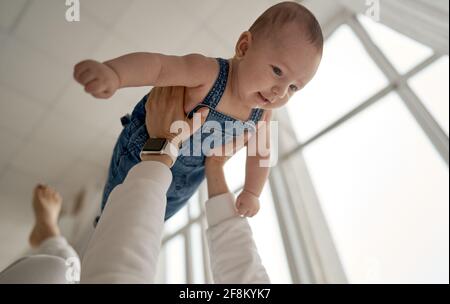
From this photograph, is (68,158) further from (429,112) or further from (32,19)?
(429,112)

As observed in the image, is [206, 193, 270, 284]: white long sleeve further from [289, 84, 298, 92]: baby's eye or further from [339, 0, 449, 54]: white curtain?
[339, 0, 449, 54]: white curtain

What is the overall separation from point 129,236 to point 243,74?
236mm

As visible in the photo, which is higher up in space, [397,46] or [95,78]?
[397,46]

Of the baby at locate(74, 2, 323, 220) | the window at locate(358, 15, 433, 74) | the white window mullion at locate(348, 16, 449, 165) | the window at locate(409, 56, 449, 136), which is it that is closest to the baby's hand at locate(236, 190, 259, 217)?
the baby at locate(74, 2, 323, 220)

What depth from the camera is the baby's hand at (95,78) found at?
0.70 feet

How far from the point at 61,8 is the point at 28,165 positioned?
242mm

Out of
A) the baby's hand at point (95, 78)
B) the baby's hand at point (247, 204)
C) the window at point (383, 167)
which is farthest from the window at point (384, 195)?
the baby's hand at point (95, 78)

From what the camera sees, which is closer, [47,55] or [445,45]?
[47,55]

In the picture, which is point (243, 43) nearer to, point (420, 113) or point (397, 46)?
point (397, 46)

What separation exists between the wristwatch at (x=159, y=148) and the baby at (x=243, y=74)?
6 cm

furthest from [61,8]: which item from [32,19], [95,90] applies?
[95,90]

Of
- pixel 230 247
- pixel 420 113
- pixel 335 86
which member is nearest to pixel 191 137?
pixel 230 247

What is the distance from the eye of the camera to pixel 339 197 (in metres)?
0.69

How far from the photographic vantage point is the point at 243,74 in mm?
345
